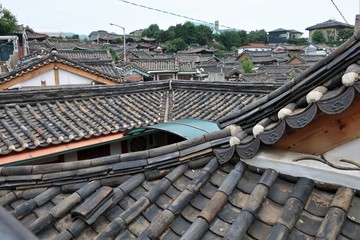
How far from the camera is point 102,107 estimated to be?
30.4 feet

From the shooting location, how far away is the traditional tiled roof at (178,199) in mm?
2229

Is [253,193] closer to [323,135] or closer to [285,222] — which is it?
[285,222]

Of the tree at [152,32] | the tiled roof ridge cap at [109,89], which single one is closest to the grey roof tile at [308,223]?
the tiled roof ridge cap at [109,89]

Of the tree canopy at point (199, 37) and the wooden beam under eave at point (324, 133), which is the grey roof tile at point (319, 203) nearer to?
the wooden beam under eave at point (324, 133)

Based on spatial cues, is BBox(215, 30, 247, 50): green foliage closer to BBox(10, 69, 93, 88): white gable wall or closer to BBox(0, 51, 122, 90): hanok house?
BBox(0, 51, 122, 90): hanok house

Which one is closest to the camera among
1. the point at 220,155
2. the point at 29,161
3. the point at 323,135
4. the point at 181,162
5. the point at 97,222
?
the point at 323,135

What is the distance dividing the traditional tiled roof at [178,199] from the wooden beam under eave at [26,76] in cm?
1144

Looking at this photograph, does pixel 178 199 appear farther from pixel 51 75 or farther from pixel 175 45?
pixel 175 45

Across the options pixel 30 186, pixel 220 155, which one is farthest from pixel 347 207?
pixel 30 186

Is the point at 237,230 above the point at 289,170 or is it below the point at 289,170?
below

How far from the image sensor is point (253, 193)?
246 cm

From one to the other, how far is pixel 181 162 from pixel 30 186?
170 cm

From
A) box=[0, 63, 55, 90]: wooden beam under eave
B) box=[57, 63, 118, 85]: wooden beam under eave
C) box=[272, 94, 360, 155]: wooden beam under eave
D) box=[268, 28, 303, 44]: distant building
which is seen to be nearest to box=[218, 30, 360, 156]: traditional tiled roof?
box=[272, 94, 360, 155]: wooden beam under eave

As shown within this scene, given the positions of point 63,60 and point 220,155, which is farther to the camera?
point 63,60
